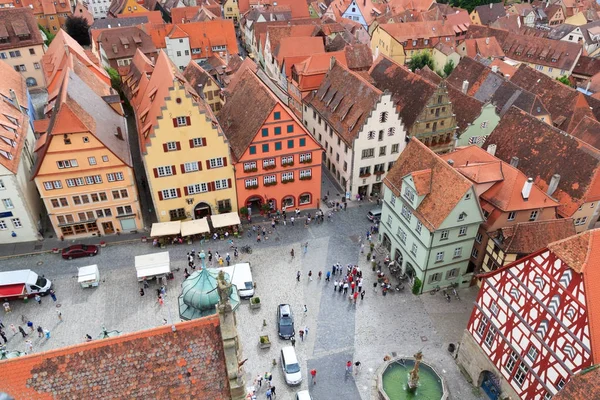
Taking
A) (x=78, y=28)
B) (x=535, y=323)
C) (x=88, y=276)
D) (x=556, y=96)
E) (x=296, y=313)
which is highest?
(x=78, y=28)

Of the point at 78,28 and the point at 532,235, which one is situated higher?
the point at 78,28

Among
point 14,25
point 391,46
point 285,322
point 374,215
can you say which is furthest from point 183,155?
point 391,46

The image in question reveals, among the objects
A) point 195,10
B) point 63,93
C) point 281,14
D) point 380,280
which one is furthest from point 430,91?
point 195,10

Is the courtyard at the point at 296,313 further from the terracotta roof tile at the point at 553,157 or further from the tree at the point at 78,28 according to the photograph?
the tree at the point at 78,28

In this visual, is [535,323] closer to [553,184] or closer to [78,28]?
[553,184]

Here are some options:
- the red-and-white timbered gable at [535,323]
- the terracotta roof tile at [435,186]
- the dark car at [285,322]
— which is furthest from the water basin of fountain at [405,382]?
the terracotta roof tile at [435,186]
